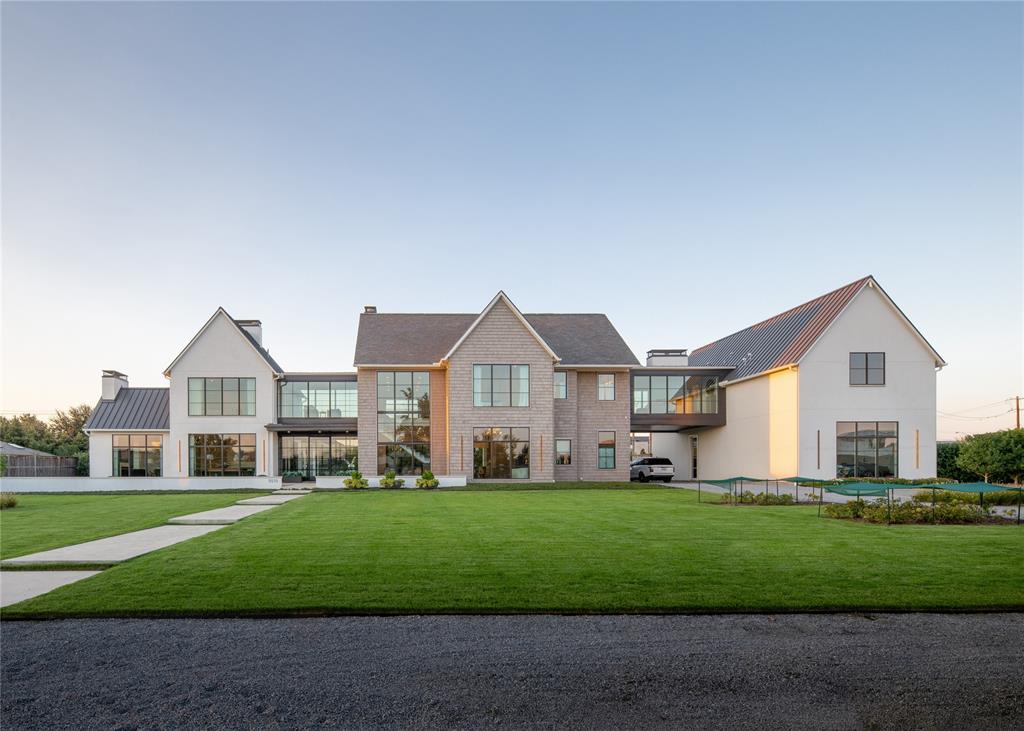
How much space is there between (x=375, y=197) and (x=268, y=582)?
1974 cm

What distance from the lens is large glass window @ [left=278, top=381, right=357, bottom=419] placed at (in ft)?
112

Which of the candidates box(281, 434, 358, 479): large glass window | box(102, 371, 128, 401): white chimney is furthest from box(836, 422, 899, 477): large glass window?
box(102, 371, 128, 401): white chimney

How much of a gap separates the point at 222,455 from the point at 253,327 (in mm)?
7774

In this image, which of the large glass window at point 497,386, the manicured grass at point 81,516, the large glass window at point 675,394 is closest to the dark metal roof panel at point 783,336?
the large glass window at point 675,394

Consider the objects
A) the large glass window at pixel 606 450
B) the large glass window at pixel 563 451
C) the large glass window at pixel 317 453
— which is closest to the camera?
the large glass window at pixel 563 451

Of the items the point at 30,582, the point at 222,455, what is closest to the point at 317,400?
the point at 222,455

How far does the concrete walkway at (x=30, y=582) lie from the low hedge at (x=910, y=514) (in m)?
15.7

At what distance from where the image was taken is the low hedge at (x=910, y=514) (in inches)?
575

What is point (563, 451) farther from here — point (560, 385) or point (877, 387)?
point (877, 387)

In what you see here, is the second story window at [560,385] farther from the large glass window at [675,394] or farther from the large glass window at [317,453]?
the large glass window at [317,453]

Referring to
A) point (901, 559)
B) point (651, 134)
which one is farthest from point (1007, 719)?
point (651, 134)

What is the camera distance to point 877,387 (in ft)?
95.8

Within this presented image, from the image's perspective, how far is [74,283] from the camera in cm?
2412

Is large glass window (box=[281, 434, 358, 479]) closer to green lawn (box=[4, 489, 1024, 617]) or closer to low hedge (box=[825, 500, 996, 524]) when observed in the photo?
green lawn (box=[4, 489, 1024, 617])
